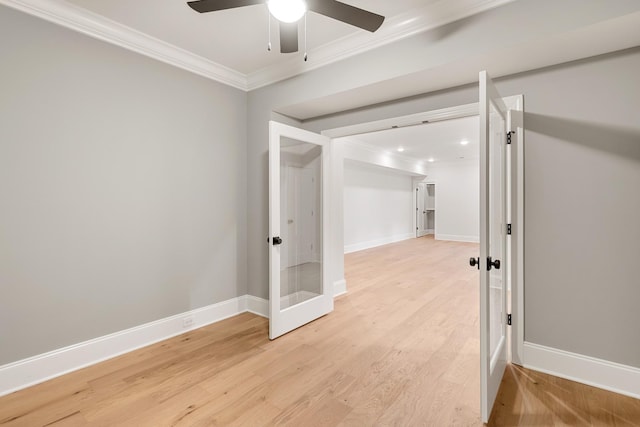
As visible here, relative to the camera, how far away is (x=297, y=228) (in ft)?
11.1

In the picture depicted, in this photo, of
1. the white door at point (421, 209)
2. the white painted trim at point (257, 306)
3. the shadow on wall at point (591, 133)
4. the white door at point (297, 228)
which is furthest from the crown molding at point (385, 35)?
the white door at point (421, 209)

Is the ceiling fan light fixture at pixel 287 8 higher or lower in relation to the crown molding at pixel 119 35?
lower

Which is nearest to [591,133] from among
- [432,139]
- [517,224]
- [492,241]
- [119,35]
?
[517,224]

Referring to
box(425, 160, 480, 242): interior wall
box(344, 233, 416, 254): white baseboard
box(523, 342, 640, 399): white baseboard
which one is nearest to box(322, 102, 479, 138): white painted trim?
box(523, 342, 640, 399): white baseboard

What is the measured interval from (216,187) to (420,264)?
452cm

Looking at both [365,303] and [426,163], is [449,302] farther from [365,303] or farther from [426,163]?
[426,163]

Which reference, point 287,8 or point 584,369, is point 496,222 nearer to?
point 584,369

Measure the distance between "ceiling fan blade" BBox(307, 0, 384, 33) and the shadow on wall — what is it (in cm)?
146

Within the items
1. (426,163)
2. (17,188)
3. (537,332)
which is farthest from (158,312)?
(426,163)

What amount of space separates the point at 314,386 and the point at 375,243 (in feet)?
22.9

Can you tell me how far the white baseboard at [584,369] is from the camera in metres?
2.01

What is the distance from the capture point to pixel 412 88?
270 centimetres

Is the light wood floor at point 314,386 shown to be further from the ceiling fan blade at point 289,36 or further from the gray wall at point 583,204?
the ceiling fan blade at point 289,36

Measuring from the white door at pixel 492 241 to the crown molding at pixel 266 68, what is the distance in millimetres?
716
